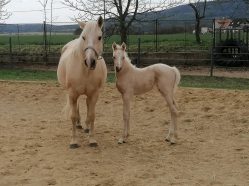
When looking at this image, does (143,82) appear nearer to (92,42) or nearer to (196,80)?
(92,42)

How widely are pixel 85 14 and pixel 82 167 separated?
1549cm

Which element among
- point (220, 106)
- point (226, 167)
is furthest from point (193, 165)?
point (220, 106)

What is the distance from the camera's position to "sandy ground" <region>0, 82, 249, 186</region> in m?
4.84

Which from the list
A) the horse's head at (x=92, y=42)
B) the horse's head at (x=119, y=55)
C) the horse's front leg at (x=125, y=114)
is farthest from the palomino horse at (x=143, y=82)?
the horse's head at (x=92, y=42)

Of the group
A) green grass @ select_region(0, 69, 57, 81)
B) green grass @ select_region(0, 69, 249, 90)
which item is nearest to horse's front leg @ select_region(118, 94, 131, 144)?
green grass @ select_region(0, 69, 249, 90)

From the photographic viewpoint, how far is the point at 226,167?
521 cm

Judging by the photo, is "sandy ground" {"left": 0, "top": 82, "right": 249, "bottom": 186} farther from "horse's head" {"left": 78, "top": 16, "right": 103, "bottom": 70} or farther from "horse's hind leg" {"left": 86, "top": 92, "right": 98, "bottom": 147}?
"horse's head" {"left": 78, "top": 16, "right": 103, "bottom": 70}

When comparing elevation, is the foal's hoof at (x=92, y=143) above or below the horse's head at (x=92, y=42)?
below

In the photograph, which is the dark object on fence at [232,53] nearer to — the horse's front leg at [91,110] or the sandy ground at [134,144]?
the sandy ground at [134,144]

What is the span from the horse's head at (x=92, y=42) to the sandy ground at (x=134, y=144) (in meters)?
1.30

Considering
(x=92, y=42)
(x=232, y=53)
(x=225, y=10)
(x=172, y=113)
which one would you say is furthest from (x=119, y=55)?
(x=225, y=10)

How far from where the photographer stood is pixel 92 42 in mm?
5441

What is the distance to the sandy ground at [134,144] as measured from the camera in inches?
191

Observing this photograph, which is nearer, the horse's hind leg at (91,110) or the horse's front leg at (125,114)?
the horse's hind leg at (91,110)
